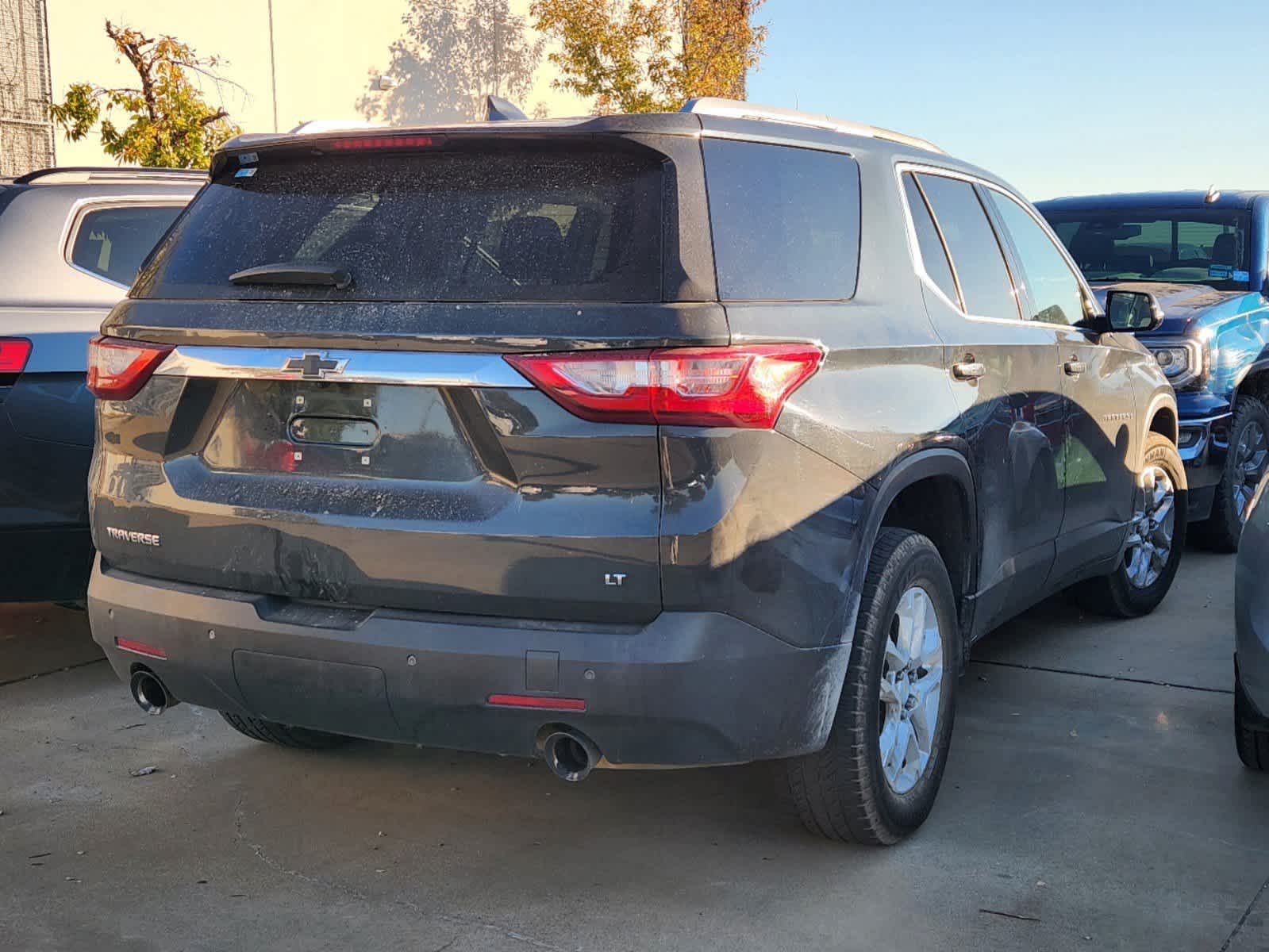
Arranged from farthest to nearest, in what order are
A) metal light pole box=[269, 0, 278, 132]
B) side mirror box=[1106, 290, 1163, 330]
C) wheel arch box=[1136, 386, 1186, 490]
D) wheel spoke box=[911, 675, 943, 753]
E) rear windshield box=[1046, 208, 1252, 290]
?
metal light pole box=[269, 0, 278, 132]
rear windshield box=[1046, 208, 1252, 290]
wheel arch box=[1136, 386, 1186, 490]
side mirror box=[1106, 290, 1163, 330]
wheel spoke box=[911, 675, 943, 753]

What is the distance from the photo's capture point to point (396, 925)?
3.36m

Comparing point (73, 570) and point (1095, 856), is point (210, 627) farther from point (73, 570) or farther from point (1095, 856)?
point (1095, 856)

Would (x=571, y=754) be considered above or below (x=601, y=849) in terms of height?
above

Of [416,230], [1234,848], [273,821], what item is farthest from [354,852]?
[1234,848]

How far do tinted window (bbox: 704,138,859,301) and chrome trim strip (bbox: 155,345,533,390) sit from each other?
523 mm

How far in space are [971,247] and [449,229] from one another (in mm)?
1958

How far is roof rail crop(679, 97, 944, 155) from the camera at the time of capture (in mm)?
3389

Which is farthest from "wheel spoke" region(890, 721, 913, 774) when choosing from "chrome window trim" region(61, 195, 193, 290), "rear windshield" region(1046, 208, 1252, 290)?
"rear windshield" region(1046, 208, 1252, 290)

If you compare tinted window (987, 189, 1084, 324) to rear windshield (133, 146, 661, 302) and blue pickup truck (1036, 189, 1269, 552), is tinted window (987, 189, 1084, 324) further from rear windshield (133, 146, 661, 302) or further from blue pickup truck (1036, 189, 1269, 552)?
rear windshield (133, 146, 661, 302)

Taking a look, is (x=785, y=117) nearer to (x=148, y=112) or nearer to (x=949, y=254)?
(x=949, y=254)

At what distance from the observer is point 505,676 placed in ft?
9.93

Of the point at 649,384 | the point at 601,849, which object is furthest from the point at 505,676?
the point at 601,849

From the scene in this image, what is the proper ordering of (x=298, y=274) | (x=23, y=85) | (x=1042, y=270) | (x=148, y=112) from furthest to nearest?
(x=148, y=112) → (x=23, y=85) → (x=1042, y=270) → (x=298, y=274)

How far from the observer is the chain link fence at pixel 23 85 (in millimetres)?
14102
